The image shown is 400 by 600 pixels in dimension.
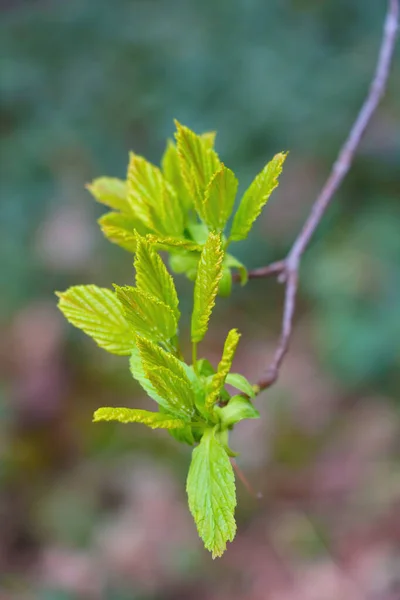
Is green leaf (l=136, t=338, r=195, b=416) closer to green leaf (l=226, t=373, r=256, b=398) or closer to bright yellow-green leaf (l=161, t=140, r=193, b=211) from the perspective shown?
green leaf (l=226, t=373, r=256, b=398)

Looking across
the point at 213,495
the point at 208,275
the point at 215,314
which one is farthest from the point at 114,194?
the point at 215,314

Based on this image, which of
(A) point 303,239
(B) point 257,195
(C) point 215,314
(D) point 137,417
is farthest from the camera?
(C) point 215,314

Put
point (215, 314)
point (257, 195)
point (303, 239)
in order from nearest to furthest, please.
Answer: point (257, 195) < point (303, 239) < point (215, 314)

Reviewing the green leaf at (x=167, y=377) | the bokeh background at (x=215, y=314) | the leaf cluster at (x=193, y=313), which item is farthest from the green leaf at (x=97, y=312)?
the bokeh background at (x=215, y=314)

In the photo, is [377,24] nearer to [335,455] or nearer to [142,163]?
[335,455]

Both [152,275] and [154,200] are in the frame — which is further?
[154,200]

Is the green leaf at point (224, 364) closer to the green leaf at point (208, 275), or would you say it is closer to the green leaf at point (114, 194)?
the green leaf at point (208, 275)

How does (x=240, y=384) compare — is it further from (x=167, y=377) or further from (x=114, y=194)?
(x=114, y=194)
